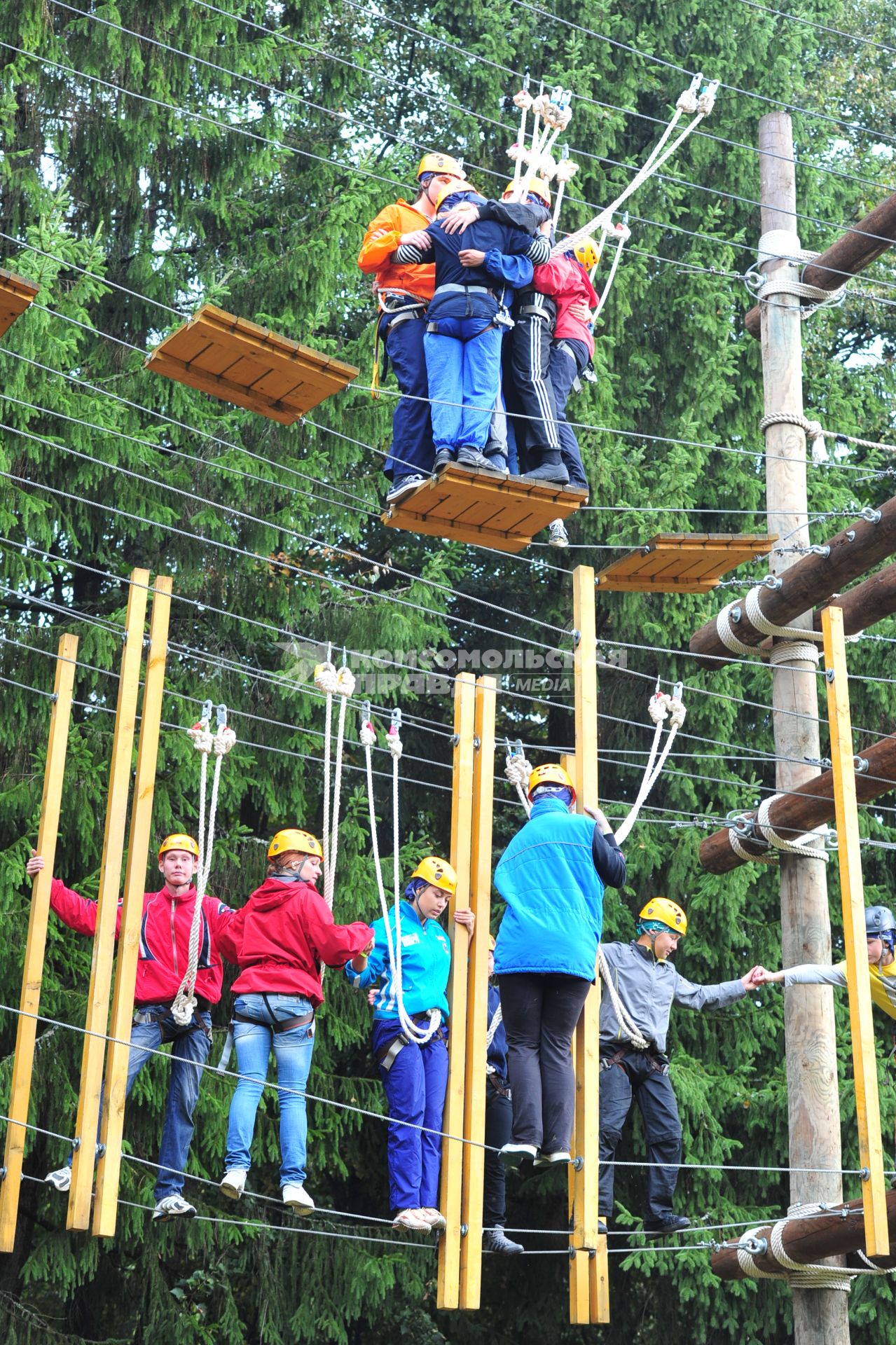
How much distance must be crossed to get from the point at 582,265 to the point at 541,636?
240 inches

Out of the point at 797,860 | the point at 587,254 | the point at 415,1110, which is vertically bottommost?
the point at 415,1110

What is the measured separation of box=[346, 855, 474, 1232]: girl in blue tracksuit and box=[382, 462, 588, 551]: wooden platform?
5.02 feet

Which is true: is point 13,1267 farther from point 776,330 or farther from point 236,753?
point 776,330

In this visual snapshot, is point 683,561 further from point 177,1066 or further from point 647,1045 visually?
point 177,1066

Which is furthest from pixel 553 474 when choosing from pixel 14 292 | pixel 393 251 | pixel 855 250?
pixel 14 292

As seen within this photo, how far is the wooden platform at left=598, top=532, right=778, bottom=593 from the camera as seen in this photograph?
26.5ft

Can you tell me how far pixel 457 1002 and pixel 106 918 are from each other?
1.42m

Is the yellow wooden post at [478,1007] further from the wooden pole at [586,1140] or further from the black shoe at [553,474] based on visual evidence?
the black shoe at [553,474]

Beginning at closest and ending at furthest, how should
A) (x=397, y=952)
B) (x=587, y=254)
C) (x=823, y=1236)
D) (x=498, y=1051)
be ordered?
(x=397, y=952), (x=823, y=1236), (x=587, y=254), (x=498, y=1051)

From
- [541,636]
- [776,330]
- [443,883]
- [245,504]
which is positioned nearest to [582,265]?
[776,330]

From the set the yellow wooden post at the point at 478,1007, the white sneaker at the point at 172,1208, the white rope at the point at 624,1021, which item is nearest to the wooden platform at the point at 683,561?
the yellow wooden post at the point at 478,1007

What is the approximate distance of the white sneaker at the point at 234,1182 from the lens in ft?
22.0

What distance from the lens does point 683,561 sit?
8305 mm

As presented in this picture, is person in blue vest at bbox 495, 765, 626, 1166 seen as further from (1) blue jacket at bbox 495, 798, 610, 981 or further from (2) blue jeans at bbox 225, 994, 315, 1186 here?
(2) blue jeans at bbox 225, 994, 315, 1186
